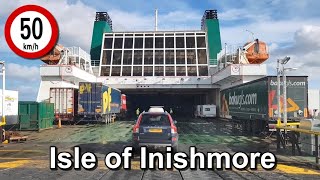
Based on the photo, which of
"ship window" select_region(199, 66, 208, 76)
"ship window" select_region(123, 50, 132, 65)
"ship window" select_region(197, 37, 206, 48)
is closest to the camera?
"ship window" select_region(199, 66, 208, 76)

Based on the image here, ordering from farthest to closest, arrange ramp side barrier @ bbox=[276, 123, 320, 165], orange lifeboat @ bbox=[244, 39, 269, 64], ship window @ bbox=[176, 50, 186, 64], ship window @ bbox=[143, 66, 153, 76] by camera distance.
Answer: ship window @ bbox=[176, 50, 186, 64], ship window @ bbox=[143, 66, 153, 76], orange lifeboat @ bbox=[244, 39, 269, 64], ramp side barrier @ bbox=[276, 123, 320, 165]

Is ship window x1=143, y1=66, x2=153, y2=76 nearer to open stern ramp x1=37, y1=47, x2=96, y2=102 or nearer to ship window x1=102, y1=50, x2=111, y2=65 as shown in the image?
ship window x1=102, y1=50, x2=111, y2=65

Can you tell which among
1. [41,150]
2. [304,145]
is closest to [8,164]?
[41,150]

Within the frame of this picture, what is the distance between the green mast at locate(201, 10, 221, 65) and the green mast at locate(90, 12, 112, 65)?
1939cm

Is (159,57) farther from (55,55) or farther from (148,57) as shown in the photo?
(55,55)

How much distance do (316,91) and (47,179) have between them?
18.3 meters

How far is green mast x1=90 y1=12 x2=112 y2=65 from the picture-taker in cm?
6744

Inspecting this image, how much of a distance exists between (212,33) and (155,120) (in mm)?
56228

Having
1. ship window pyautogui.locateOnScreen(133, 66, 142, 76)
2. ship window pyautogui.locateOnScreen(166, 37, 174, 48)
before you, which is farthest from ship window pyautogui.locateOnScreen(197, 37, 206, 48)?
ship window pyautogui.locateOnScreen(133, 66, 142, 76)

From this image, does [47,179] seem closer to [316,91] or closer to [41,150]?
[41,150]

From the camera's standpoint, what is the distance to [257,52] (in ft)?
169

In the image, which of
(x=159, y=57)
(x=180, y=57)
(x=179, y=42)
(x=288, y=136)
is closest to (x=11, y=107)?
(x=288, y=136)

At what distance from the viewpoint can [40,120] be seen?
2816cm

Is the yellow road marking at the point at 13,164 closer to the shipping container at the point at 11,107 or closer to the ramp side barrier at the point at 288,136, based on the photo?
the ramp side barrier at the point at 288,136
